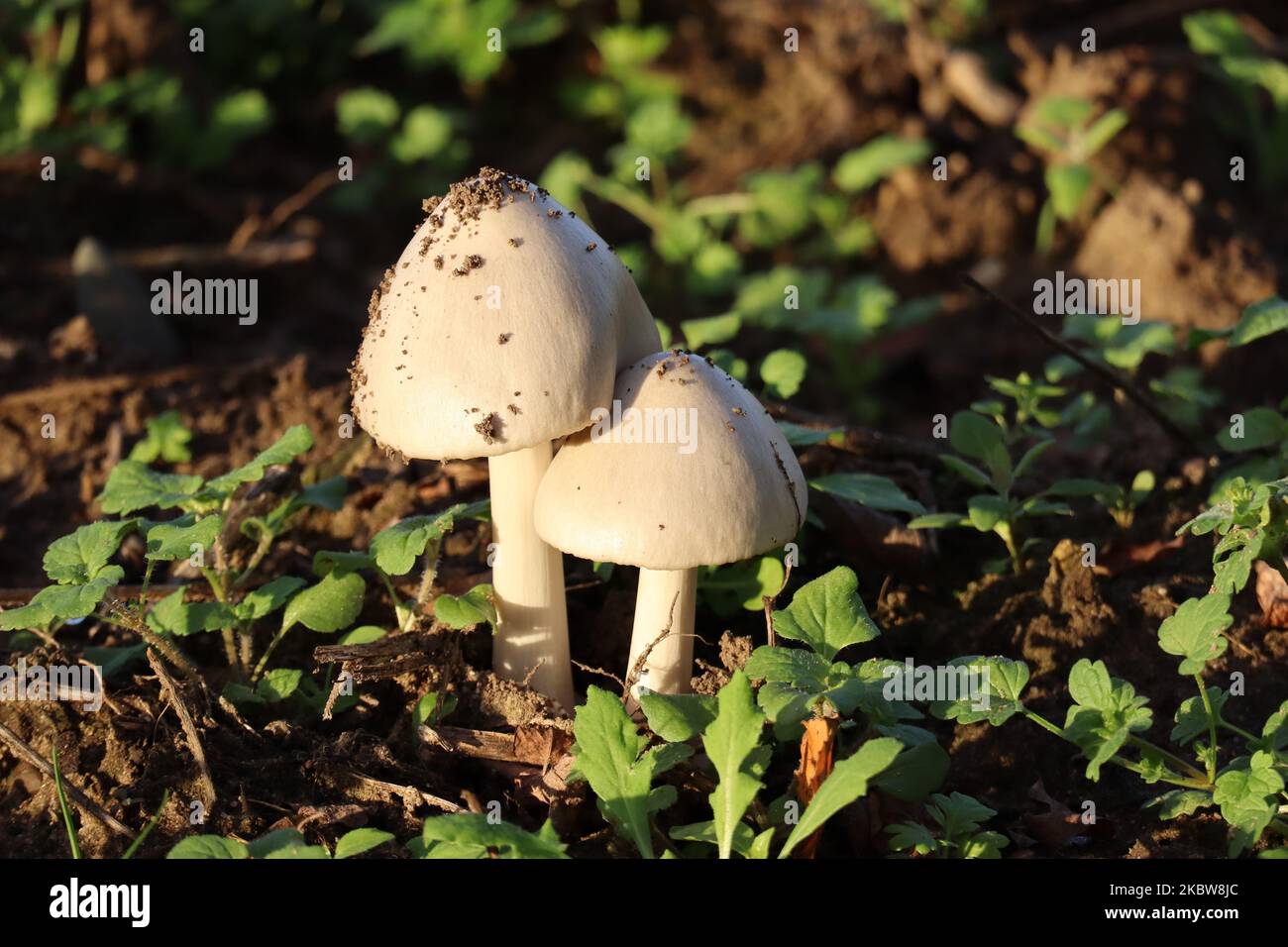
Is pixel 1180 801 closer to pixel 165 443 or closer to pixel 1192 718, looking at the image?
pixel 1192 718

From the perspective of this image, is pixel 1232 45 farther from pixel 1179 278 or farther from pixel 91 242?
pixel 91 242

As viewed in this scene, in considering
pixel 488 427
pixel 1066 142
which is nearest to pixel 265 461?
pixel 488 427

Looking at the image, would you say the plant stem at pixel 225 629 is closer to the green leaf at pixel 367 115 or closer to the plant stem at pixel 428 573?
the plant stem at pixel 428 573

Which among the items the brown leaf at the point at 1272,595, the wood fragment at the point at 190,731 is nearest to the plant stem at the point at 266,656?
the wood fragment at the point at 190,731

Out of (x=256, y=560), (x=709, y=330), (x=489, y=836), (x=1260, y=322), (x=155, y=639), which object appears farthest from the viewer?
(x=709, y=330)

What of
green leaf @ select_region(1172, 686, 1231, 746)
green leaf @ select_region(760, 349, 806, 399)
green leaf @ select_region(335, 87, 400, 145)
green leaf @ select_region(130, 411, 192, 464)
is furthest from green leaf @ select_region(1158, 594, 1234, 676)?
green leaf @ select_region(335, 87, 400, 145)
